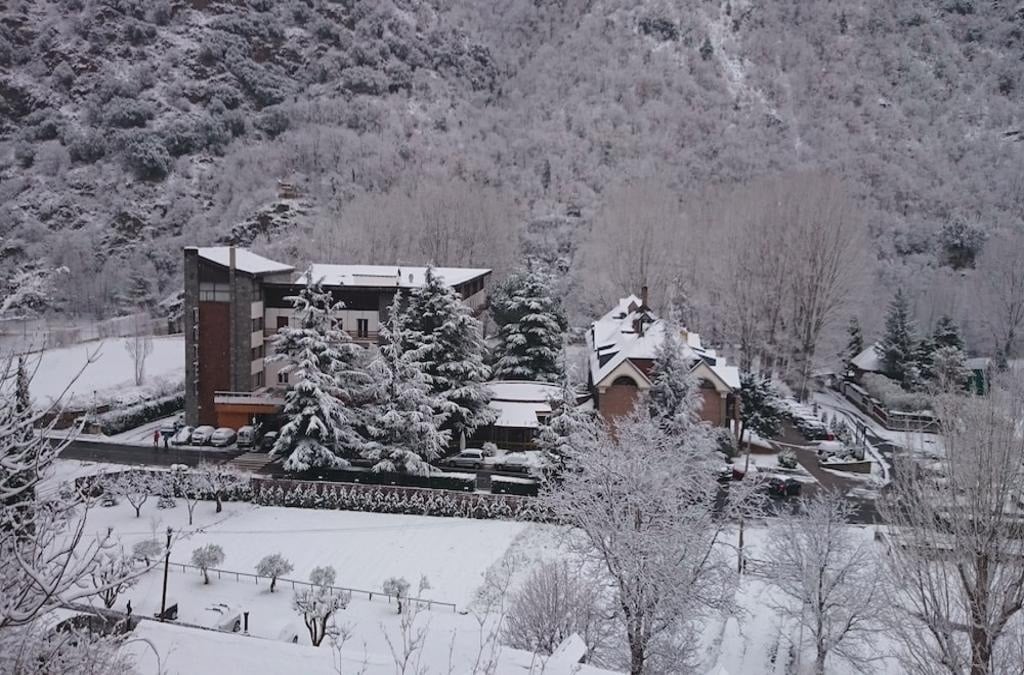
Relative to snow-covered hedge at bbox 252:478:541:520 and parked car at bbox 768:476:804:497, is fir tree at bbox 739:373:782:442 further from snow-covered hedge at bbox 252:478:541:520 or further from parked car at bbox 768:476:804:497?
snow-covered hedge at bbox 252:478:541:520

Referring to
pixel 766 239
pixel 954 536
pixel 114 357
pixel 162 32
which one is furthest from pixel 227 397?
pixel 162 32

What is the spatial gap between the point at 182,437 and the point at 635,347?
1981 centimetres

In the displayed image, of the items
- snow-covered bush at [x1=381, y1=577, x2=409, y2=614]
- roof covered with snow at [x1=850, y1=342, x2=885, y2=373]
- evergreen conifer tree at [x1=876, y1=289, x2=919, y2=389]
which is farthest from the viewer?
roof covered with snow at [x1=850, y1=342, x2=885, y2=373]

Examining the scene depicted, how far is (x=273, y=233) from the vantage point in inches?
2704

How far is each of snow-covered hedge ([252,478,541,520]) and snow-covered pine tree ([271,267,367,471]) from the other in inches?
38.9

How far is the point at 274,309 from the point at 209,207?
49797 mm

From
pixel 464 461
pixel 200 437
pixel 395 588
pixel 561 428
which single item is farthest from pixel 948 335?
pixel 200 437

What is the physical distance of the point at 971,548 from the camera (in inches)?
456

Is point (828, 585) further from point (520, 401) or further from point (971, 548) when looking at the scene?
point (520, 401)

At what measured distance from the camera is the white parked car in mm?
29672

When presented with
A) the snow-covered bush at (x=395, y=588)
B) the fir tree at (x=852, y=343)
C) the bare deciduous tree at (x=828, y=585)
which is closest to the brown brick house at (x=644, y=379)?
the bare deciduous tree at (x=828, y=585)

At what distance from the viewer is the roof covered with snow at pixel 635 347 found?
100.0 ft

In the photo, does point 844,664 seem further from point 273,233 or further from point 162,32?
point 162,32

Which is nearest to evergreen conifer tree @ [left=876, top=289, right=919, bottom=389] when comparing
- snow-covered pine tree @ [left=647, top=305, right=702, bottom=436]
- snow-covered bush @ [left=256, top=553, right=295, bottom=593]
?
snow-covered pine tree @ [left=647, top=305, right=702, bottom=436]
